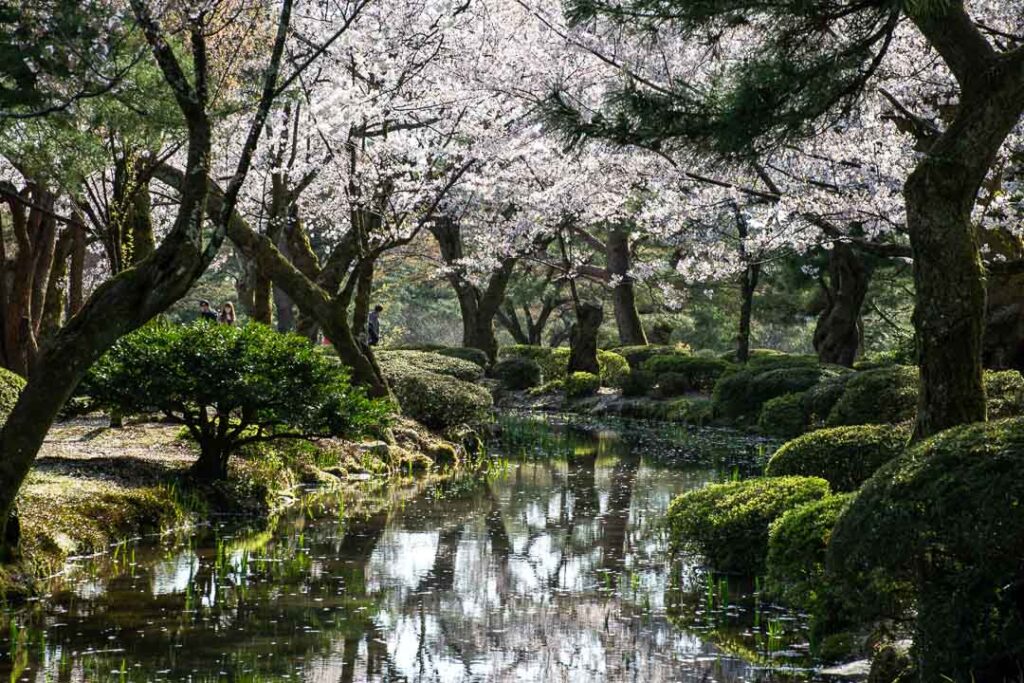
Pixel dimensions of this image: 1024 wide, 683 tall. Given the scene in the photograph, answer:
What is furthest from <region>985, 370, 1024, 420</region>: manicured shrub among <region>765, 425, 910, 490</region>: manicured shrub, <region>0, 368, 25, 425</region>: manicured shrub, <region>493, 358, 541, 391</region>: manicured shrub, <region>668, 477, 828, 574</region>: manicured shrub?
<region>493, 358, 541, 391</region>: manicured shrub

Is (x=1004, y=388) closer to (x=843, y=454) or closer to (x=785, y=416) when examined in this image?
(x=843, y=454)

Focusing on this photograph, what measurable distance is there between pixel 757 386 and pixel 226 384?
13085mm

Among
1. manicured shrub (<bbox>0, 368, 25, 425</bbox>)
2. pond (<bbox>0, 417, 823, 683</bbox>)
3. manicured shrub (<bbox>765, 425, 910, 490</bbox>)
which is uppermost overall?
manicured shrub (<bbox>0, 368, 25, 425</bbox>)

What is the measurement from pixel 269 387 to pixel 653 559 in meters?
3.89

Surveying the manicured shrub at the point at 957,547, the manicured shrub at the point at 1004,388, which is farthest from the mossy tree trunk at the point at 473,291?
the manicured shrub at the point at 957,547

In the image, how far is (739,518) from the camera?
27.8 ft

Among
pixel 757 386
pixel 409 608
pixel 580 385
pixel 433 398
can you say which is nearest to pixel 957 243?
pixel 409 608

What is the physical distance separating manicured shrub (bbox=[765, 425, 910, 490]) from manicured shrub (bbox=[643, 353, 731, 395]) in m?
15.9

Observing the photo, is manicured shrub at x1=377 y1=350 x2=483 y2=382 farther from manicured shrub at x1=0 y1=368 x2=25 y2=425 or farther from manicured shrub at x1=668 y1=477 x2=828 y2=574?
manicured shrub at x1=668 y1=477 x2=828 y2=574

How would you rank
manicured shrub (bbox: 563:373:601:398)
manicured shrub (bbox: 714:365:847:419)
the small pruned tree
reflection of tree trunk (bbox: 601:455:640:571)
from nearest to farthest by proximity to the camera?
reflection of tree trunk (bbox: 601:455:640:571) < the small pruned tree < manicured shrub (bbox: 714:365:847:419) < manicured shrub (bbox: 563:373:601:398)

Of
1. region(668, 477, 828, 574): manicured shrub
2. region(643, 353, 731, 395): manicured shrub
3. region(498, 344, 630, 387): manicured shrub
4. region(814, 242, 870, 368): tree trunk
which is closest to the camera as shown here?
region(668, 477, 828, 574): manicured shrub

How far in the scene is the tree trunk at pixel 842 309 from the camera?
23.2 metres

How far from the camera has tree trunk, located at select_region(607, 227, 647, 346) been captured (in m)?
31.6

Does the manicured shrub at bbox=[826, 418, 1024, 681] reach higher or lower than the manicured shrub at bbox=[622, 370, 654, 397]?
lower
